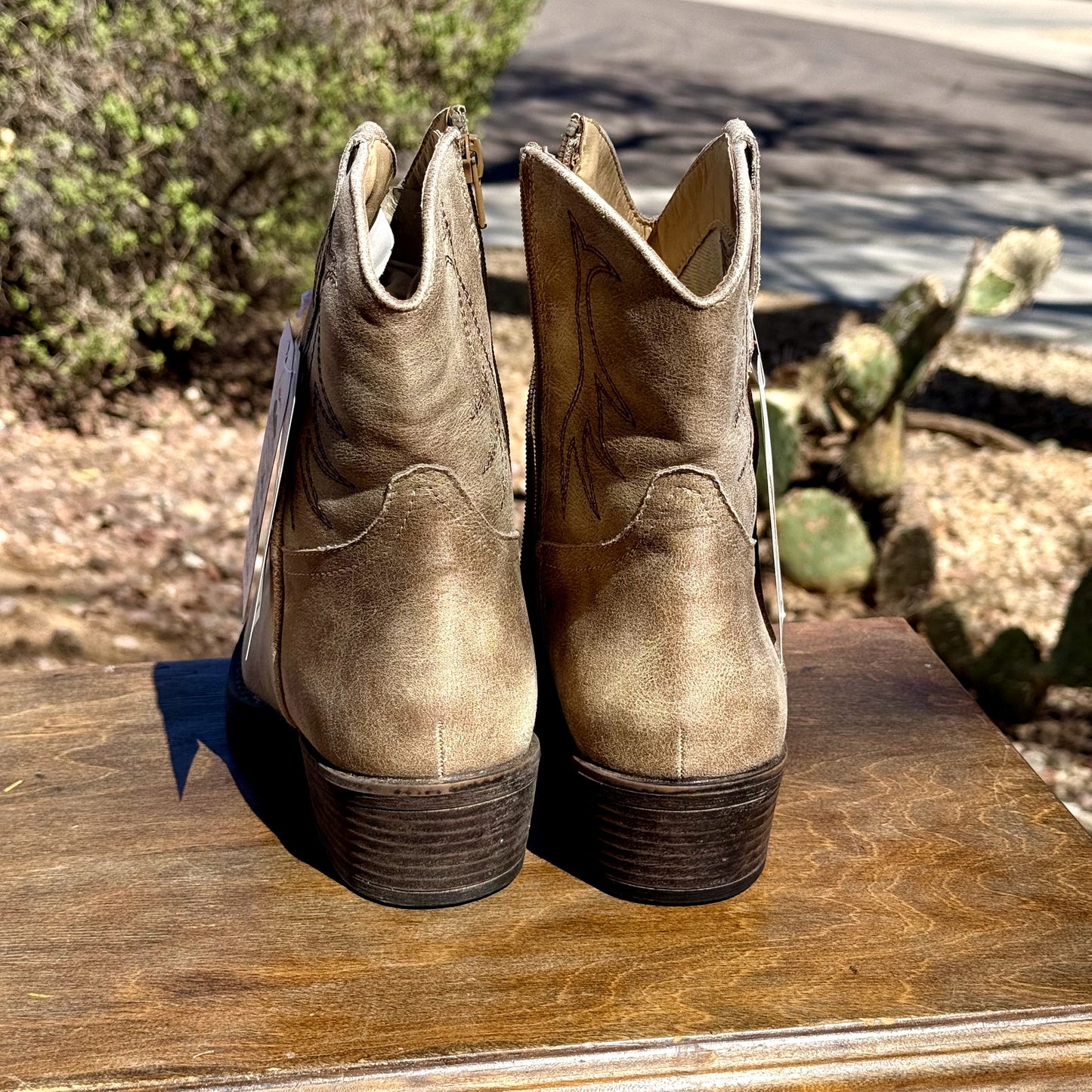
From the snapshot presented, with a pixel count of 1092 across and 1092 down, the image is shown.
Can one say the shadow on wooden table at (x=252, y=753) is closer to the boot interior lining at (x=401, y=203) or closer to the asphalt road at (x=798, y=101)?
the boot interior lining at (x=401, y=203)

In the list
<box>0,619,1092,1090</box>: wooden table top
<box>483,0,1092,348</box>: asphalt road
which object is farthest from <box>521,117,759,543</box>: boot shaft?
<box>483,0,1092,348</box>: asphalt road

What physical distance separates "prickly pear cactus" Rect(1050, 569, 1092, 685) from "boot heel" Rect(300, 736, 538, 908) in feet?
3.57

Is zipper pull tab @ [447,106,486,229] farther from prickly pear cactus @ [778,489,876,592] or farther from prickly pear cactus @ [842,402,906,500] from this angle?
prickly pear cactus @ [842,402,906,500]

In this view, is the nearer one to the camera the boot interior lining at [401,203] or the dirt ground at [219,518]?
the boot interior lining at [401,203]

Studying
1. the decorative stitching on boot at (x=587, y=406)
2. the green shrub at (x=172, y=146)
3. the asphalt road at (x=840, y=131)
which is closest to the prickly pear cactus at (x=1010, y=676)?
the decorative stitching on boot at (x=587, y=406)

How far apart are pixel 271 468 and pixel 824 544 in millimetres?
1601

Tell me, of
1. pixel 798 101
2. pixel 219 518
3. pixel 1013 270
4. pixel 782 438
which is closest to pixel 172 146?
pixel 219 518

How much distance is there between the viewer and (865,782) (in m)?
1.12

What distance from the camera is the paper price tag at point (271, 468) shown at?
0.91m

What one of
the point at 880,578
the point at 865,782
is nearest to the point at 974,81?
the point at 880,578

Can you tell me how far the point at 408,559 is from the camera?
861mm

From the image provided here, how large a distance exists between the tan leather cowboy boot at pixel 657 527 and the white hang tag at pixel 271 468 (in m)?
0.18

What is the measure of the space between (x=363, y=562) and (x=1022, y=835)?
0.60 m

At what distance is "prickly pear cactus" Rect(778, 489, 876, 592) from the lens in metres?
2.37
